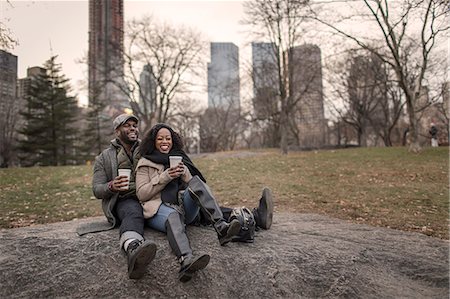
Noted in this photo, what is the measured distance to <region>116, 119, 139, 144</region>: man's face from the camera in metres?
3.94

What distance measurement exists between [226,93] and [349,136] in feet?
72.2

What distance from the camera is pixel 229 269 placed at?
10.6ft

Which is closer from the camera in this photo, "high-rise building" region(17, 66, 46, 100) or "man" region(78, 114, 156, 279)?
"man" region(78, 114, 156, 279)

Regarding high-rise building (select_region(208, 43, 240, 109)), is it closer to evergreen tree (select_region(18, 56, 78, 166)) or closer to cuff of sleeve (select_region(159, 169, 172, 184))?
evergreen tree (select_region(18, 56, 78, 166))

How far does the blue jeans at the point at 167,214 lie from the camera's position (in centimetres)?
340

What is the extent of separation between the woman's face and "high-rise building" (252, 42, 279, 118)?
19153 mm

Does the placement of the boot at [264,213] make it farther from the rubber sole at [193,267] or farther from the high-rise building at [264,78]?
the high-rise building at [264,78]

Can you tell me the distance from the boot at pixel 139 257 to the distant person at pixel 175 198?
31 centimetres

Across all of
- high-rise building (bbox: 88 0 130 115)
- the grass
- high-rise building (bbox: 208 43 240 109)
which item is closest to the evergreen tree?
high-rise building (bbox: 88 0 130 115)

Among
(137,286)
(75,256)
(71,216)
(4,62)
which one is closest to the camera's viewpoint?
(137,286)

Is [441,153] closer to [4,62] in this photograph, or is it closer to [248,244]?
[248,244]

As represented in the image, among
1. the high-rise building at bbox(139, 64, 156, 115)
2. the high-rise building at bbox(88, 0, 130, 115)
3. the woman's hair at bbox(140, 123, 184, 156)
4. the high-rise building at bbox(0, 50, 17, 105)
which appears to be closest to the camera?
the woman's hair at bbox(140, 123, 184, 156)

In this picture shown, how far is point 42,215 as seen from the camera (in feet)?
24.4

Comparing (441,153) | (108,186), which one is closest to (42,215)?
(108,186)
